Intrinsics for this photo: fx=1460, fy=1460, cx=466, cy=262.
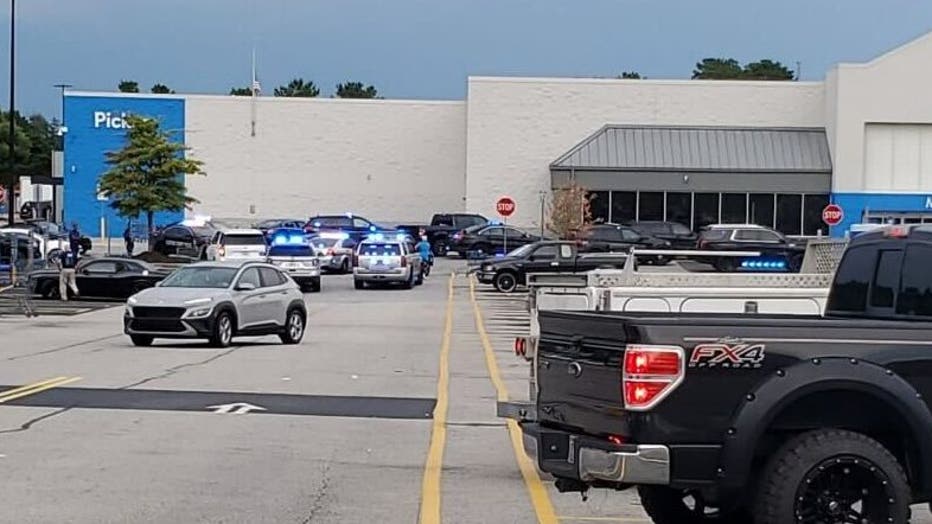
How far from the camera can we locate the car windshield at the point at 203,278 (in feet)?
86.8

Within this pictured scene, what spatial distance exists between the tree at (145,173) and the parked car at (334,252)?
23.6 ft

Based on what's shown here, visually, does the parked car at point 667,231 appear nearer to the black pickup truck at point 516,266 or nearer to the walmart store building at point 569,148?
the walmart store building at point 569,148

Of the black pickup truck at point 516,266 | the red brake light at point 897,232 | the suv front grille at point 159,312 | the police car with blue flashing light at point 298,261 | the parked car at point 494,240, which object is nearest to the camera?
the red brake light at point 897,232

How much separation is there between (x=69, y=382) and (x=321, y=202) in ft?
196

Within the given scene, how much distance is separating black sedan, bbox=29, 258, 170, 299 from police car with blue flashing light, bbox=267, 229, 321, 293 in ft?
14.2

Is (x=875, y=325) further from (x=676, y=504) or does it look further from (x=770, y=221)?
(x=770, y=221)

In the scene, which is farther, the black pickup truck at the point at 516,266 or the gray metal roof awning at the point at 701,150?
the gray metal roof awning at the point at 701,150

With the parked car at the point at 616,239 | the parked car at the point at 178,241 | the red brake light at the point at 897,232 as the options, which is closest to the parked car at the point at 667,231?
the parked car at the point at 616,239

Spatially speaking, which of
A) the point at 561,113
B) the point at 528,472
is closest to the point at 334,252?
the point at 561,113

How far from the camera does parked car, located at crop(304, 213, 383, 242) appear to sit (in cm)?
6355

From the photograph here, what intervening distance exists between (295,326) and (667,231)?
1423 inches

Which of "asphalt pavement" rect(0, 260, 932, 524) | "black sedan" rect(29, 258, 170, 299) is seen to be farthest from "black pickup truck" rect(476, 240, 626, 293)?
"asphalt pavement" rect(0, 260, 932, 524)

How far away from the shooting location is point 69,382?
62.6 ft

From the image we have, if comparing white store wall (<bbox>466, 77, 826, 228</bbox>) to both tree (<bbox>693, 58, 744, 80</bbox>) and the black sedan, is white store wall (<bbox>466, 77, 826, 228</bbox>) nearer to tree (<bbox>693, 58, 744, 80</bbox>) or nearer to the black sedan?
the black sedan
